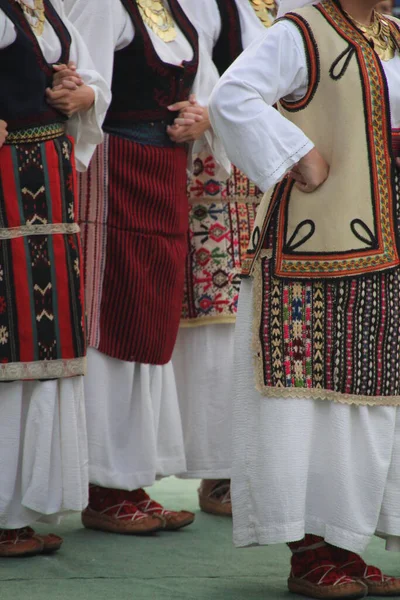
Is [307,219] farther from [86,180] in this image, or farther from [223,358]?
[223,358]

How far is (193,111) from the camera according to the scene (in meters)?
4.09

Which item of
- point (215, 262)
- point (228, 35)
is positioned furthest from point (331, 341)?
point (228, 35)

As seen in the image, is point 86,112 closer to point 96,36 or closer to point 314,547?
point 96,36

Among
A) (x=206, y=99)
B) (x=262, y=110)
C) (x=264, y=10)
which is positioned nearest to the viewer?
(x=262, y=110)

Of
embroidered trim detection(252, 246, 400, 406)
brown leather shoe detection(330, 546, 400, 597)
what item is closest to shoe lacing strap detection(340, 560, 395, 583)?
brown leather shoe detection(330, 546, 400, 597)

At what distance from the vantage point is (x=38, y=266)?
343 centimetres

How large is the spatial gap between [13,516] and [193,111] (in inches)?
62.6

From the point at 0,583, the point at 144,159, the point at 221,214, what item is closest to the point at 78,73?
the point at 144,159

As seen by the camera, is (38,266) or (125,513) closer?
(38,266)

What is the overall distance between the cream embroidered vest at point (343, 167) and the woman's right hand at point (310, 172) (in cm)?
2

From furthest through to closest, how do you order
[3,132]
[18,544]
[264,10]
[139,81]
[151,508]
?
[264,10] < [151,508] < [139,81] < [18,544] < [3,132]

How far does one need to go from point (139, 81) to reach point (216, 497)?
1649mm

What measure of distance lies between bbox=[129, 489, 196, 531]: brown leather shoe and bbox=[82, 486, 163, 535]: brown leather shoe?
3 centimetres

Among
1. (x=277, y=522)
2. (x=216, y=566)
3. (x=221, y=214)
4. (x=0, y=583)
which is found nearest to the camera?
(x=277, y=522)
